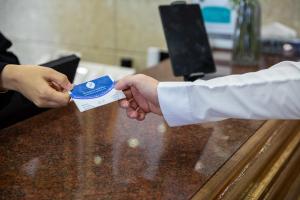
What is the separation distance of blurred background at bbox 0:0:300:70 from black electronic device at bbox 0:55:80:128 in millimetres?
971

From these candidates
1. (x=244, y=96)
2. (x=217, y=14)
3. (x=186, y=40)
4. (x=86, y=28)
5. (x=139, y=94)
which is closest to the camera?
(x=244, y=96)

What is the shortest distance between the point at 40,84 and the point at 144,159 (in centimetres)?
23

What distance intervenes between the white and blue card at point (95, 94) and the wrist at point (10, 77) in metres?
0.12

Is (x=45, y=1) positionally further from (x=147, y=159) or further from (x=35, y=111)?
(x=147, y=159)

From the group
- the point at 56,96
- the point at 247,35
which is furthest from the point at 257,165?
the point at 247,35

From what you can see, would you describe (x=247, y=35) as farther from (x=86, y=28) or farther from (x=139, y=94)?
(x=86, y=28)

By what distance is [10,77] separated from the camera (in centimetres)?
73

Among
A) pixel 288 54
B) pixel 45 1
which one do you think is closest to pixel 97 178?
pixel 288 54

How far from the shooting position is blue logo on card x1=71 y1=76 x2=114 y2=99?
2.28 feet

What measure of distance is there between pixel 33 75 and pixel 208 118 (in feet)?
1.06

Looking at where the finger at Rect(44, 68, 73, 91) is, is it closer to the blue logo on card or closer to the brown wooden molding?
the blue logo on card

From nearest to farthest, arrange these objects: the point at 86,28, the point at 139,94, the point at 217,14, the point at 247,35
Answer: the point at 139,94
the point at 247,35
the point at 217,14
the point at 86,28

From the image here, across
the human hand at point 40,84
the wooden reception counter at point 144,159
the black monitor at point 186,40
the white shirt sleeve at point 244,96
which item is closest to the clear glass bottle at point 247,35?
the black monitor at point 186,40

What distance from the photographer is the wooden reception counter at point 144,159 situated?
584 millimetres
